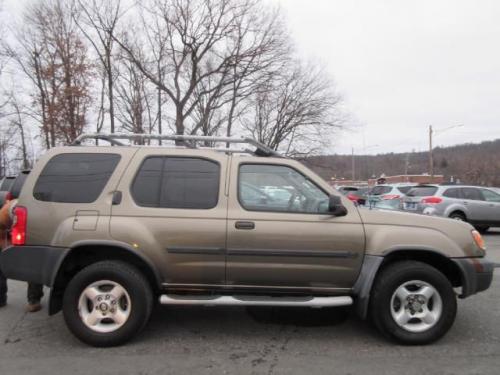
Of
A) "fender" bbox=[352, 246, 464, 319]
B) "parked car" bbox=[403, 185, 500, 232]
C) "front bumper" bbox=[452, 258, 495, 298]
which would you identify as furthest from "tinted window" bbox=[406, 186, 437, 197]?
"fender" bbox=[352, 246, 464, 319]

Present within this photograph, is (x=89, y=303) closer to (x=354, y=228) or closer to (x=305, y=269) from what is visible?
(x=305, y=269)

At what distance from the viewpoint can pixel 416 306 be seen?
14.2 ft

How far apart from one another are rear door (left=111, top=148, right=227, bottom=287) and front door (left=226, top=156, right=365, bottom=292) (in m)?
0.15

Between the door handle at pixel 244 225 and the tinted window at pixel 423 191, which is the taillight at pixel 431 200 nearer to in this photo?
the tinted window at pixel 423 191

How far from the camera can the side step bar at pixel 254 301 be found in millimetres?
4180

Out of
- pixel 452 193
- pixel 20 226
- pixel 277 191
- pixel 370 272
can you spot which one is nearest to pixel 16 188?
pixel 20 226

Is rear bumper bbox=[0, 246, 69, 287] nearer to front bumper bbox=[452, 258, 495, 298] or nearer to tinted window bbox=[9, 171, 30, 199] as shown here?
tinted window bbox=[9, 171, 30, 199]

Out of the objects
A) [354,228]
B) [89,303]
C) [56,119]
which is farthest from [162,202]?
[56,119]

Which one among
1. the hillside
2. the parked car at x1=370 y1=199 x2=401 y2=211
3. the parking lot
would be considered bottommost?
the parking lot

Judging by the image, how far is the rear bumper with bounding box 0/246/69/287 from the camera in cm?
418

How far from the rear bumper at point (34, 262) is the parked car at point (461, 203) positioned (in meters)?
11.7

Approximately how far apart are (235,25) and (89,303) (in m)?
24.0

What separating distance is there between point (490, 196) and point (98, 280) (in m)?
13.8

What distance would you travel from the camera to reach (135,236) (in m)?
4.18
